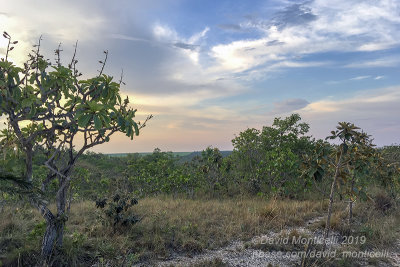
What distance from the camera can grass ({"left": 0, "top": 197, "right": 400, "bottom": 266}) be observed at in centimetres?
507

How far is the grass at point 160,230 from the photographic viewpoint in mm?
5066

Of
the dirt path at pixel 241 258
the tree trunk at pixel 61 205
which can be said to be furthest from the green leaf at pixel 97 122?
the dirt path at pixel 241 258

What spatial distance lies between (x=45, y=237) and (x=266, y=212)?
19.3ft

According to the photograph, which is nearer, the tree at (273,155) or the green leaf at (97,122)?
the green leaf at (97,122)

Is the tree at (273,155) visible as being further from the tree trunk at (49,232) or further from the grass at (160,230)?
the tree trunk at (49,232)

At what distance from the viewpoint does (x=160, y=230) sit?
6434 mm

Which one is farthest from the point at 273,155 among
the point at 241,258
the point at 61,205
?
the point at 61,205

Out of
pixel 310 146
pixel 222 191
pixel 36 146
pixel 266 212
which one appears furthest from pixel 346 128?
pixel 310 146

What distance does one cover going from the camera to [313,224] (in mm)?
7582

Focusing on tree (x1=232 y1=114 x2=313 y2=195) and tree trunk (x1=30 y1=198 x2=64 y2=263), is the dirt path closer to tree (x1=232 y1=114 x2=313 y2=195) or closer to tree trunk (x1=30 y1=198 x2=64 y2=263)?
tree trunk (x1=30 y1=198 x2=64 y2=263)

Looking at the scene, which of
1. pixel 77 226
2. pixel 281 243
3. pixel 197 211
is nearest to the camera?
pixel 281 243

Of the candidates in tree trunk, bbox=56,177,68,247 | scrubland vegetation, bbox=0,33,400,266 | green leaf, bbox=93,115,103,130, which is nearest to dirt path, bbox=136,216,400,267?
scrubland vegetation, bbox=0,33,400,266

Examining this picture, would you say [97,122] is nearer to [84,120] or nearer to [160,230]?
[84,120]

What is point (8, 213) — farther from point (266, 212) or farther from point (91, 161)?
point (91, 161)
